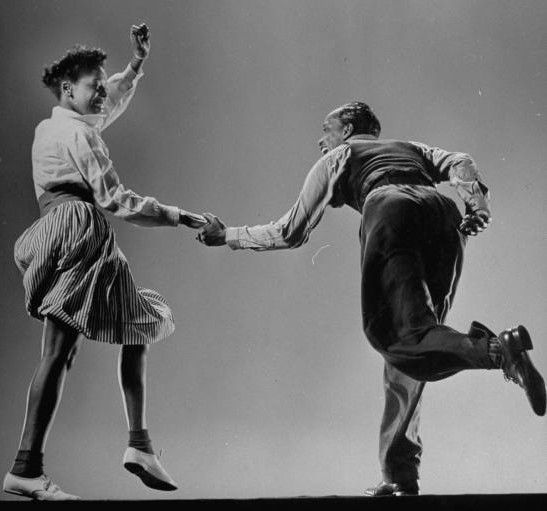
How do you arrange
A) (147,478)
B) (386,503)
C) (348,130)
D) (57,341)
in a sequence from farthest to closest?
(348,130), (147,478), (57,341), (386,503)

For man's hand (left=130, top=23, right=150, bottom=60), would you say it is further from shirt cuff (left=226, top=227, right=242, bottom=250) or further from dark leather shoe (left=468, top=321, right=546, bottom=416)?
dark leather shoe (left=468, top=321, right=546, bottom=416)

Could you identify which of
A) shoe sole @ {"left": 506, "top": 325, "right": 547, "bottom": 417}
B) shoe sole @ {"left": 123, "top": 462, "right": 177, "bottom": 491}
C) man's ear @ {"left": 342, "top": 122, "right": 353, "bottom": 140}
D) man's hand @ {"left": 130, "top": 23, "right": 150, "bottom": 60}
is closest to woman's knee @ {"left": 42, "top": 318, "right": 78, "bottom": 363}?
shoe sole @ {"left": 123, "top": 462, "right": 177, "bottom": 491}

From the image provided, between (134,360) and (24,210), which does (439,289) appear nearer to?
(134,360)

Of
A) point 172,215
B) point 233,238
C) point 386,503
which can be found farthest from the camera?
point 233,238

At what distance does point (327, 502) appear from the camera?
218 cm

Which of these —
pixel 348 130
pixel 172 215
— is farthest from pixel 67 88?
pixel 348 130

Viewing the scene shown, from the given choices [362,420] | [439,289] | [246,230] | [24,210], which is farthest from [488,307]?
[24,210]

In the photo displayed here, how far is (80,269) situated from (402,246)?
1003 millimetres

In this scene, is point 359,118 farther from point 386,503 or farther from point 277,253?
point 386,503

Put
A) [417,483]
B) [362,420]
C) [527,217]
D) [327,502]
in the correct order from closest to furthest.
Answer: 1. [327,502]
2. [417,483]
3. [362,420]
4. [527,217]

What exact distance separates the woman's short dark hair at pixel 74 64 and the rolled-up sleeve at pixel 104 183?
226 millimetres

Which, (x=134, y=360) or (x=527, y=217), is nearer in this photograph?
(x=134, y=360)

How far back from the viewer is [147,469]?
2439 mm

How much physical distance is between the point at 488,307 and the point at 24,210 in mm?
1649
